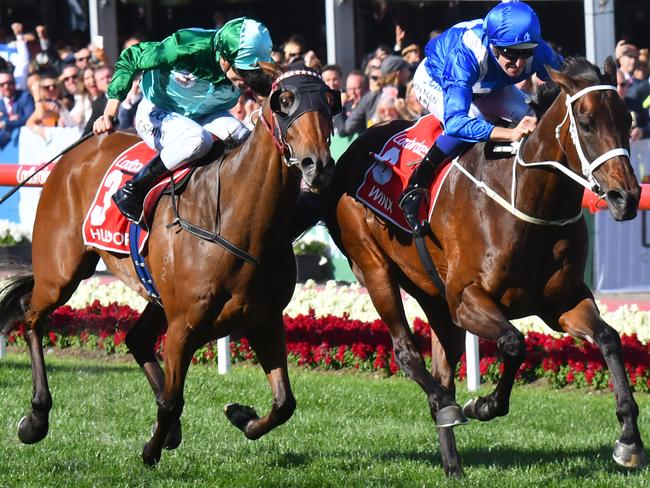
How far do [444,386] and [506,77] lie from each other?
5.03ft

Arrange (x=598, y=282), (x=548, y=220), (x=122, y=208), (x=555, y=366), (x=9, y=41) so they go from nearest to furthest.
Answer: (x=548, y=220)
(x=122, y=208)
(x=555, y=366)
(x=598, y=282)
(x=9, y=41)

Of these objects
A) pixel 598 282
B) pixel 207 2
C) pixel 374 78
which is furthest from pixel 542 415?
pixel 207 2

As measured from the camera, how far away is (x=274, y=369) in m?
6.28

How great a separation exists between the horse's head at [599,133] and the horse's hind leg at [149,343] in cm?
247

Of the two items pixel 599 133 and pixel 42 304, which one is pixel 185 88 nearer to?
pixel 42 304

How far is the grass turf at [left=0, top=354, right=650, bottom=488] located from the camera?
6.05 m

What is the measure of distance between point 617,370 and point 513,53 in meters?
1.50

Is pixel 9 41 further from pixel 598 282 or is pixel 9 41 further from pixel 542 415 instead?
pixel 542 415

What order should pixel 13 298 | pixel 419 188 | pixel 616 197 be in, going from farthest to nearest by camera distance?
1. pixel 13 298
2. pixel 419 188
3. pixel 616 197

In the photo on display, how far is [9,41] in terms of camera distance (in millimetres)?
17250

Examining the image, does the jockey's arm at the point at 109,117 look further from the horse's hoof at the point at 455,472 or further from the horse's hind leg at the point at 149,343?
the horse's hoof at the point at 455,472

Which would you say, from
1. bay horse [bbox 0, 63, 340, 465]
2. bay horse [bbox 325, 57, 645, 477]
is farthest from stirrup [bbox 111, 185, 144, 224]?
bay horse [bbox 325, 57, 645, 477]

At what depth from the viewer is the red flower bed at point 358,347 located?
8.66 m

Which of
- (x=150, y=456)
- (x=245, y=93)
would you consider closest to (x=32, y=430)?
(x=150, y=456)
